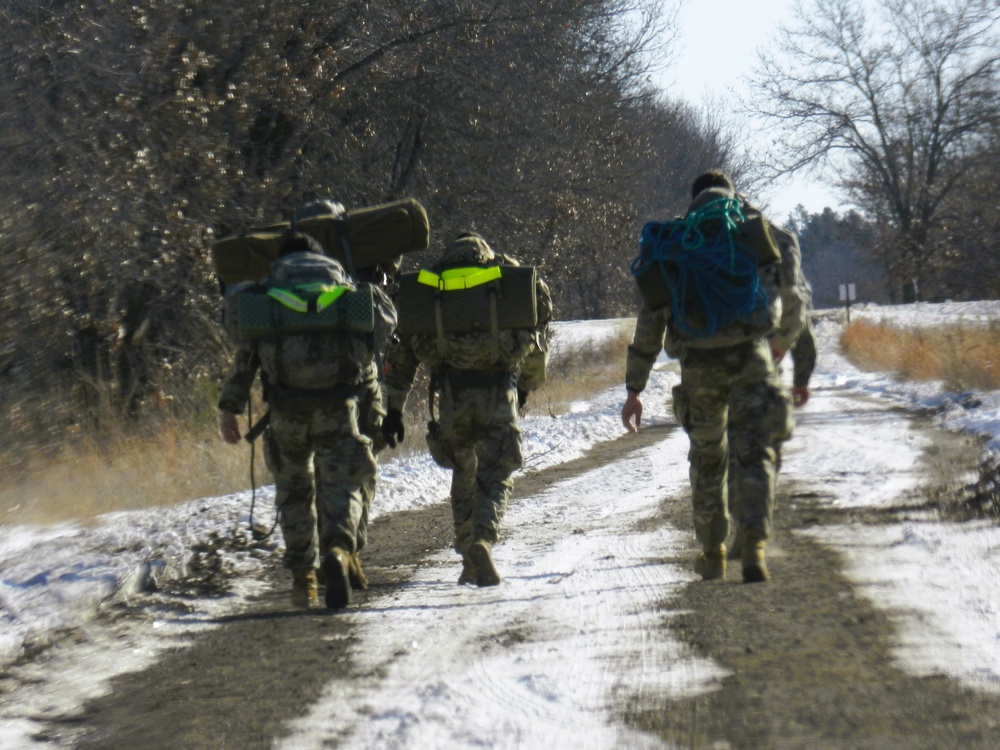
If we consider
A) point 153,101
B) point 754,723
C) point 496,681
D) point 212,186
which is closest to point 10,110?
point 153,101

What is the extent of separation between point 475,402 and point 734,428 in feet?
4.85

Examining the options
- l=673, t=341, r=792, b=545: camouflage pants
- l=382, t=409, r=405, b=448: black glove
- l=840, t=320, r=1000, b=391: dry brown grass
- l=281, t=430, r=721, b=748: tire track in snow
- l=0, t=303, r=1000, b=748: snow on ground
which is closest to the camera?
l=281, t=430, r=721, b=748: tire track in snow

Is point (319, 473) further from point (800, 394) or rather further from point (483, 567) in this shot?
point (800, 394)

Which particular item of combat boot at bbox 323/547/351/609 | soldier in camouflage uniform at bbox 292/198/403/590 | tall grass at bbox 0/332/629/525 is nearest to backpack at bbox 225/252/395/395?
soldier in camouflage uniform at bbox 292/198/403/590

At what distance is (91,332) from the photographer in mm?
14562

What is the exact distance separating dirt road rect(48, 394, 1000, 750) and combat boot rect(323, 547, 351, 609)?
0.38 ft

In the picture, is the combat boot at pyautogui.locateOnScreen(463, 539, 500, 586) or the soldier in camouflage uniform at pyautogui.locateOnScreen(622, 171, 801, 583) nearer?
the soldier in camouflage uniform at pyautogui.locateOnScreen(622, 171, 801, 583)

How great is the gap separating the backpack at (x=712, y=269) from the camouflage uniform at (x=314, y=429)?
1443 mm

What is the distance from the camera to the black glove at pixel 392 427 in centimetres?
725

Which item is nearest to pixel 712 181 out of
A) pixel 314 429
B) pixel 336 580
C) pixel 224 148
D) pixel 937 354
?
pixel 314 429

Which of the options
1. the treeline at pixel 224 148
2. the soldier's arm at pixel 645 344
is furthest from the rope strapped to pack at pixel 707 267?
the treeline at pixel 224 148

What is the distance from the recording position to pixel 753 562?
6461mm

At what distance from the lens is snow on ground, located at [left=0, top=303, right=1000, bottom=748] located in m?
4.53

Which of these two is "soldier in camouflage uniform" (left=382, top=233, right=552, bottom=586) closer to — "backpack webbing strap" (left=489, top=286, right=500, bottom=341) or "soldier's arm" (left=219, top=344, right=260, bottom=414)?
"backpack webbing strap" (left=489, top=286, right=500, bottom=341)
